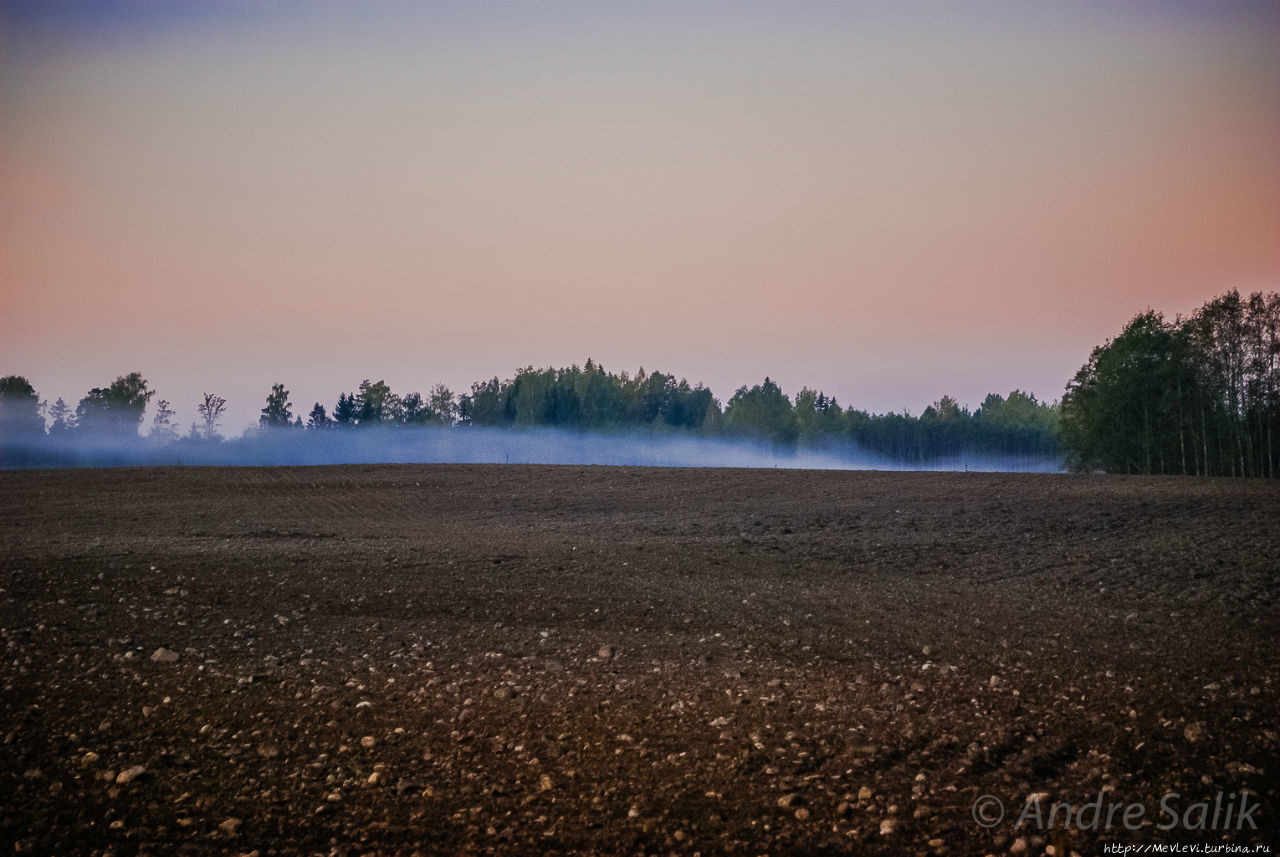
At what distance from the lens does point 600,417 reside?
10056 cm

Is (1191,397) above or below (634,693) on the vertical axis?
above

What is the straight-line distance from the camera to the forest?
49406 millimetres

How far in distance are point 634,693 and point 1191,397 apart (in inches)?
2178

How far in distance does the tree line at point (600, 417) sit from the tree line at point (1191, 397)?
148 ft

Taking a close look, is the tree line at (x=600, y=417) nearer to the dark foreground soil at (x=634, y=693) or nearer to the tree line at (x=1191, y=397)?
the tree line at (x=1191, y=397)

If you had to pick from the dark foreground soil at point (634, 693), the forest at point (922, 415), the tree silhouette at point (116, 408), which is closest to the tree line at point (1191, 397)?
the forest at point (922, 415)

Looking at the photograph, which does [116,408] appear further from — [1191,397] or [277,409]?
[1191,397]

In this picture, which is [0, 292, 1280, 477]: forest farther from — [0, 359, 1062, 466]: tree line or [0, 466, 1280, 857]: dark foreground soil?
[0, 466, 1280, 857]: dark foreground soil

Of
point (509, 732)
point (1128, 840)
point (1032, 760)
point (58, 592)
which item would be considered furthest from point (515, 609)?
point (1128, 840)

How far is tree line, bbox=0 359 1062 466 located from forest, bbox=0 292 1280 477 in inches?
8.6

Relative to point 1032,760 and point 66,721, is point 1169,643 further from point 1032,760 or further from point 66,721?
point 66,721

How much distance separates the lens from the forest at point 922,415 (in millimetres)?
49406

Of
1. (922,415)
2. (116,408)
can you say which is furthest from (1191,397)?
(116,408)

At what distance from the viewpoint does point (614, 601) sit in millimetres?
12789
